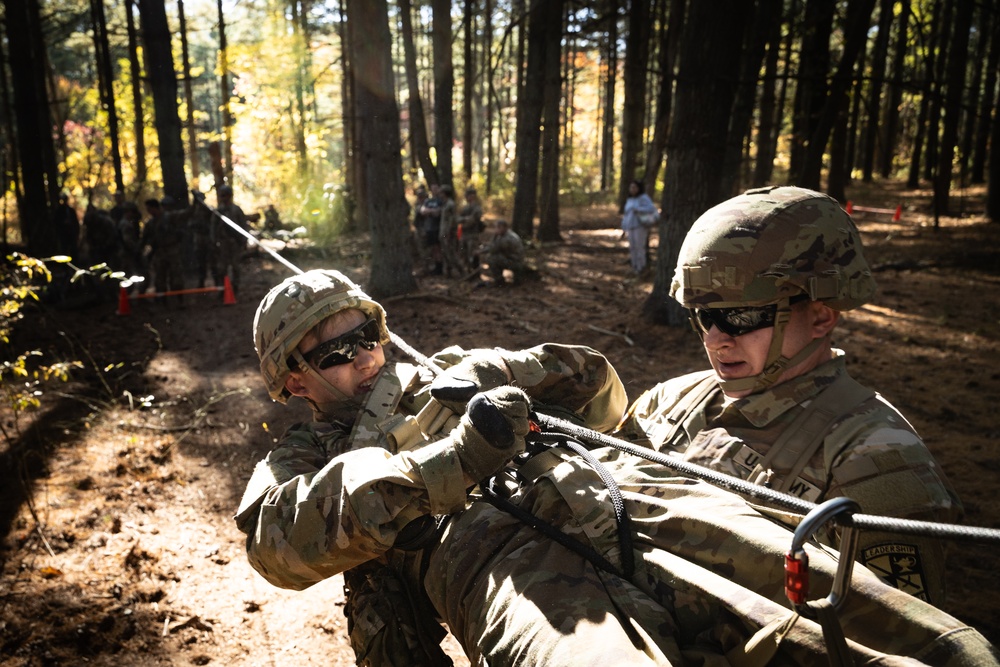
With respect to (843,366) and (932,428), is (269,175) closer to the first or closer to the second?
(932,428)

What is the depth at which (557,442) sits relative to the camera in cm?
234

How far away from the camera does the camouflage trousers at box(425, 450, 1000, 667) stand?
1490mm

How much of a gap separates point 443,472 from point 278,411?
6.21m

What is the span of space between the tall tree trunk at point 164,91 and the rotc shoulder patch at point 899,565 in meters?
15.0

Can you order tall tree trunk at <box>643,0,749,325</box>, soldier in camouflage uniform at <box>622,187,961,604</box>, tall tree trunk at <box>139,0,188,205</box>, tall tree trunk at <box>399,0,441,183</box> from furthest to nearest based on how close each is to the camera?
1. tall tree trunk at <box>399,0,441,183</box>
2. tall tree trunk at <box>139,0,188,205</box>
3. tall tree trunk at <box>643,0,749,325</box>
4. soldier in camouflage uniform at <box>622,187,961,604</box>

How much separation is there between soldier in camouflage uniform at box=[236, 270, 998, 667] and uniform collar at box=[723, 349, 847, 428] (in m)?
0.42

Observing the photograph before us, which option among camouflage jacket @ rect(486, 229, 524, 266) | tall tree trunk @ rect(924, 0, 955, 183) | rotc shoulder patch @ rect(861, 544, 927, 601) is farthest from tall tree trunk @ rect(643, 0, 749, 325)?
tall tree trunk @ rect(924, 0, 955, 183)

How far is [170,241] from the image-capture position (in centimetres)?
1303

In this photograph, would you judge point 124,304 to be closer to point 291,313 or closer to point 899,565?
point 291,313

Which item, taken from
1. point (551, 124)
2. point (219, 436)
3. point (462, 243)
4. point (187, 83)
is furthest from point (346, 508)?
point (187, 83)

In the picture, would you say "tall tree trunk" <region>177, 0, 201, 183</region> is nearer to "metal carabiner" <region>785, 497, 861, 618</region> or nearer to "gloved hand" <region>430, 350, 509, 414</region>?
"gloved hand" <region>430, 350, 509, 414</region>

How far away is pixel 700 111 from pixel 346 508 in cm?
767

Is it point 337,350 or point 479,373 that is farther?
point 337,350

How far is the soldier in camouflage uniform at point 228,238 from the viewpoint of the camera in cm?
1319
